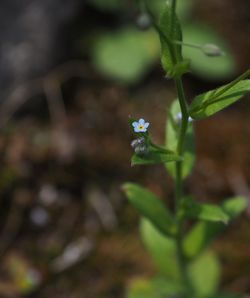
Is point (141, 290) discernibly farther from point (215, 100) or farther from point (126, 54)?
point (126, 54)

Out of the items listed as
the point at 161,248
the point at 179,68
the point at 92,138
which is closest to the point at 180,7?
the point at 92,138

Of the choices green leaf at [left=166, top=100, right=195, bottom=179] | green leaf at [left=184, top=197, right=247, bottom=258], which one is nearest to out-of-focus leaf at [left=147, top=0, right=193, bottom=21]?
green leaf at [left=166, top=100, right=195, bottom=179]

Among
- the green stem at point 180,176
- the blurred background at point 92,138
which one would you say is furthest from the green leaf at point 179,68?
the blurred background at point 92,138

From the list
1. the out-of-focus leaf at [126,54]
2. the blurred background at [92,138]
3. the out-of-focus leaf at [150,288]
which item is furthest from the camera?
the out-of-focus leaf at [126,54]

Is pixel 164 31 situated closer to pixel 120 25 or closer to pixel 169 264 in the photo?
pixel 169 264

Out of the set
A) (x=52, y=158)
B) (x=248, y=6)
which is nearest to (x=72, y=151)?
(x=52, y=158)

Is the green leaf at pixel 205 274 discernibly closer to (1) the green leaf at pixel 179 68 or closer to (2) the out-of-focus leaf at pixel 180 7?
(1) the green leaf at pixel 179 68
